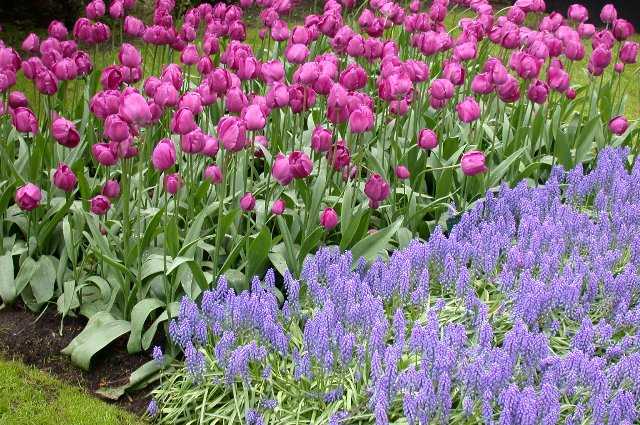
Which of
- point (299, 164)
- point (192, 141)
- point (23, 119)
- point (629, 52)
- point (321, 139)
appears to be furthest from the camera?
point (629, 52)

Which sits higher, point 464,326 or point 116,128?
point 116,128

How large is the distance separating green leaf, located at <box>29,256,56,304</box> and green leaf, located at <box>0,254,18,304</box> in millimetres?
80

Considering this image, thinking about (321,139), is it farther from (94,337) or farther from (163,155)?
(94,337)

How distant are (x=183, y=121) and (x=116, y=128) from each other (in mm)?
236

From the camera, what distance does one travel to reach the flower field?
3.03 m

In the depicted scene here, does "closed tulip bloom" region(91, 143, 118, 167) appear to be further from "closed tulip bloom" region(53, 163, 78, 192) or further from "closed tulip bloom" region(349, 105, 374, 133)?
"closed tulip bloom" region(349, 105, 374, 133)

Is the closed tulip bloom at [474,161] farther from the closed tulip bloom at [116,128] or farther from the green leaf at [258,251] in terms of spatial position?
the closed tulip bloom at [116,128]

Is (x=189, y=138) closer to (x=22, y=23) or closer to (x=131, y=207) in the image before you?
(x=131, y=207)

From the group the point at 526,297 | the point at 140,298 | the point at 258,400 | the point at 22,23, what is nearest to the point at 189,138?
the point at 140,298

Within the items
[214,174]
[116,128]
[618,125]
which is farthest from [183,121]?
[618,125]

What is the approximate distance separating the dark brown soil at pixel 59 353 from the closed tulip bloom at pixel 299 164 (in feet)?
3.06

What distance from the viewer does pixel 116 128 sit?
3199mm

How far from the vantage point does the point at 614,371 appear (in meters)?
2.90

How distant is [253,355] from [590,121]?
9.44 feet
